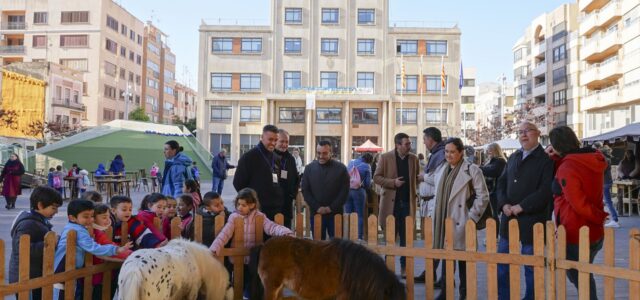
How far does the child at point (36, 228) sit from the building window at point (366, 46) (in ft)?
168

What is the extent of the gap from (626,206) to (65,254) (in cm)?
1660

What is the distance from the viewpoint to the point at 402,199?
25.1ft

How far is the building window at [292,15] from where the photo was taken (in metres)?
54.9

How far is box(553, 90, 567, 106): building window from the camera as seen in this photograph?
58125 millimetres

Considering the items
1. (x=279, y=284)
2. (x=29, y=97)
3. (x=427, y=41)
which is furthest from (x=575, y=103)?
(x=279, y=284)

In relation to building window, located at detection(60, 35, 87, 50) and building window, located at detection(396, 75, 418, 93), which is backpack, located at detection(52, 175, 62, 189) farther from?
building window, located at detection(60, 35, 87, 50)

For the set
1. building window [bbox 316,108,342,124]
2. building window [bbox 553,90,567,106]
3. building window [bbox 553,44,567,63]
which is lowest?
building window [bbox 316,108,342,124]

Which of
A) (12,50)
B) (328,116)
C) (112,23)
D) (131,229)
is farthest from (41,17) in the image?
(131,229)

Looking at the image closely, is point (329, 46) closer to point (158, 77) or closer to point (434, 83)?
point (434, 83)

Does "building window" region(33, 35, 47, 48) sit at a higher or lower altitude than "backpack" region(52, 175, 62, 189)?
higher

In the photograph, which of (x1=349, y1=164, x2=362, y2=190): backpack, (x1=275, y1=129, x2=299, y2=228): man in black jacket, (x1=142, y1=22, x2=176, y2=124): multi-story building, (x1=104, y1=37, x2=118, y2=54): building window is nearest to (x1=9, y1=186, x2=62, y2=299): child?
(x1=275, y1=129, x2=299, y2=228): man in black jacket

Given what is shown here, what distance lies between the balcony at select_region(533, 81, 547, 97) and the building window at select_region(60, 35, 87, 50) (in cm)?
5372

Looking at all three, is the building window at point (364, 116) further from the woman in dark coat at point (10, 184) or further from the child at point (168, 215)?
the child at point (168, 215)

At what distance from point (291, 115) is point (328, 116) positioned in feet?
12.1
